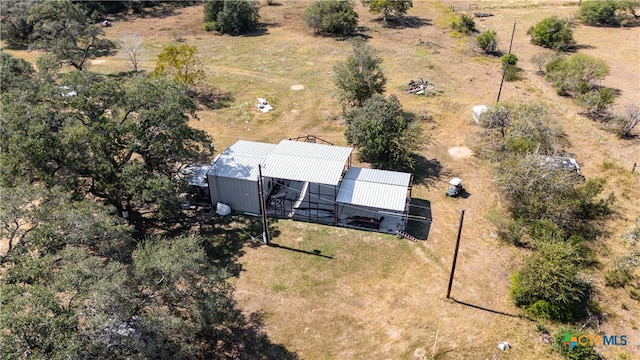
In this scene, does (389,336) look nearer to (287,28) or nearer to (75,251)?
(75,251)

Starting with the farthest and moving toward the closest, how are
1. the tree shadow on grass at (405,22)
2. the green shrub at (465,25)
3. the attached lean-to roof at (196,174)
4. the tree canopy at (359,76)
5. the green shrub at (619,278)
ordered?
1. the tree shadow on grass at (405,22)
2. the green shrub at (465,25)
3. the tree canopy at (359,76)
4. the attached lean-to roof at (196,174)
5. the green shrub at (619,278)

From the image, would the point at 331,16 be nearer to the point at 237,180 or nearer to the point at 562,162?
the point at 562,162

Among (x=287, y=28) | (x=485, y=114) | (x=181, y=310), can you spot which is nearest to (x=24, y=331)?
(x=181, y=310)

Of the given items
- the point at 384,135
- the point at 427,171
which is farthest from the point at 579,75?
the point at 384,135

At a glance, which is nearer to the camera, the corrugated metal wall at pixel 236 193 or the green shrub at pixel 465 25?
the corrugated metal wall at pixel 236 193

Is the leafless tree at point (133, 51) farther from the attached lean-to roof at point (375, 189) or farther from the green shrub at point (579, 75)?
the green shrub at point (579, 75)

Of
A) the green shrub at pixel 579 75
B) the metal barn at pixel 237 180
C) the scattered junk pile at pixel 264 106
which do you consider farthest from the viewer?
the scattered junk pile at pixel 264 106

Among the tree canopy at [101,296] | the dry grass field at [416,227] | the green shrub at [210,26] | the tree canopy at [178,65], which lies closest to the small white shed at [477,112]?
the dry grass field at [416,227]
